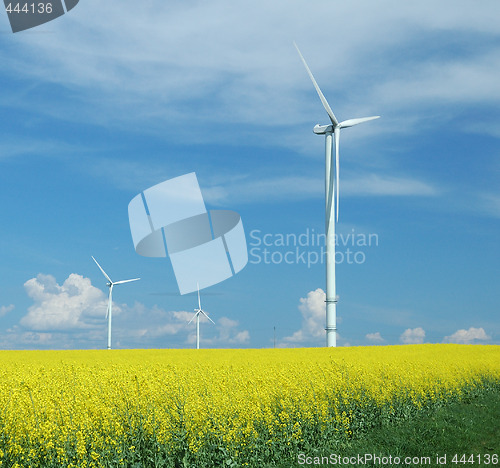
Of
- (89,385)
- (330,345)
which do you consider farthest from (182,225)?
(89,385)

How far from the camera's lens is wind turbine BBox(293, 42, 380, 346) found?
1891 inches

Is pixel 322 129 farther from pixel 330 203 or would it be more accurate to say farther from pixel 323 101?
pixel 330 203

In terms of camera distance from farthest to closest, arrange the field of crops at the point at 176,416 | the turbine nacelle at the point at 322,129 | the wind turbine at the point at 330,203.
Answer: the turbine nacelle at the point at 322,129
the wind turbine at the point at 330,203
the field of crops at the point at 176,416

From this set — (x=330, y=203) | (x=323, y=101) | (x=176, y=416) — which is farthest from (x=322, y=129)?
(x=176, y=416)

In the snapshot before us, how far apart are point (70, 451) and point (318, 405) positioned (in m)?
8.45

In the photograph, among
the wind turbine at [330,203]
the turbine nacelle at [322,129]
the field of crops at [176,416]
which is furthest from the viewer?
the turbine nacelle at [322,129]

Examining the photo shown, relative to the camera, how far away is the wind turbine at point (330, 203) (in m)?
48.0

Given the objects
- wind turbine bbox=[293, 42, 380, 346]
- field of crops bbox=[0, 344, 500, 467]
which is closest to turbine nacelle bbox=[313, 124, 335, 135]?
wind turbine bbox=[293, 42, 380, 346]

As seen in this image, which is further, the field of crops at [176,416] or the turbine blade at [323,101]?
the turbine blade at [323,101]

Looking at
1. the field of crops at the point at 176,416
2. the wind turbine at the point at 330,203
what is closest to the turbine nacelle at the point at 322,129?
the wind turbine at the point at 330,203

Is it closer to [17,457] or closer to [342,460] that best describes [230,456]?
[342,460]

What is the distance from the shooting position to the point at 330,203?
167ft

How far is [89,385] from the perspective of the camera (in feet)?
59.5

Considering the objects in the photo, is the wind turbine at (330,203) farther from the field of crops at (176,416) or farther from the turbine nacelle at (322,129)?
the field of crops at (176,416)
